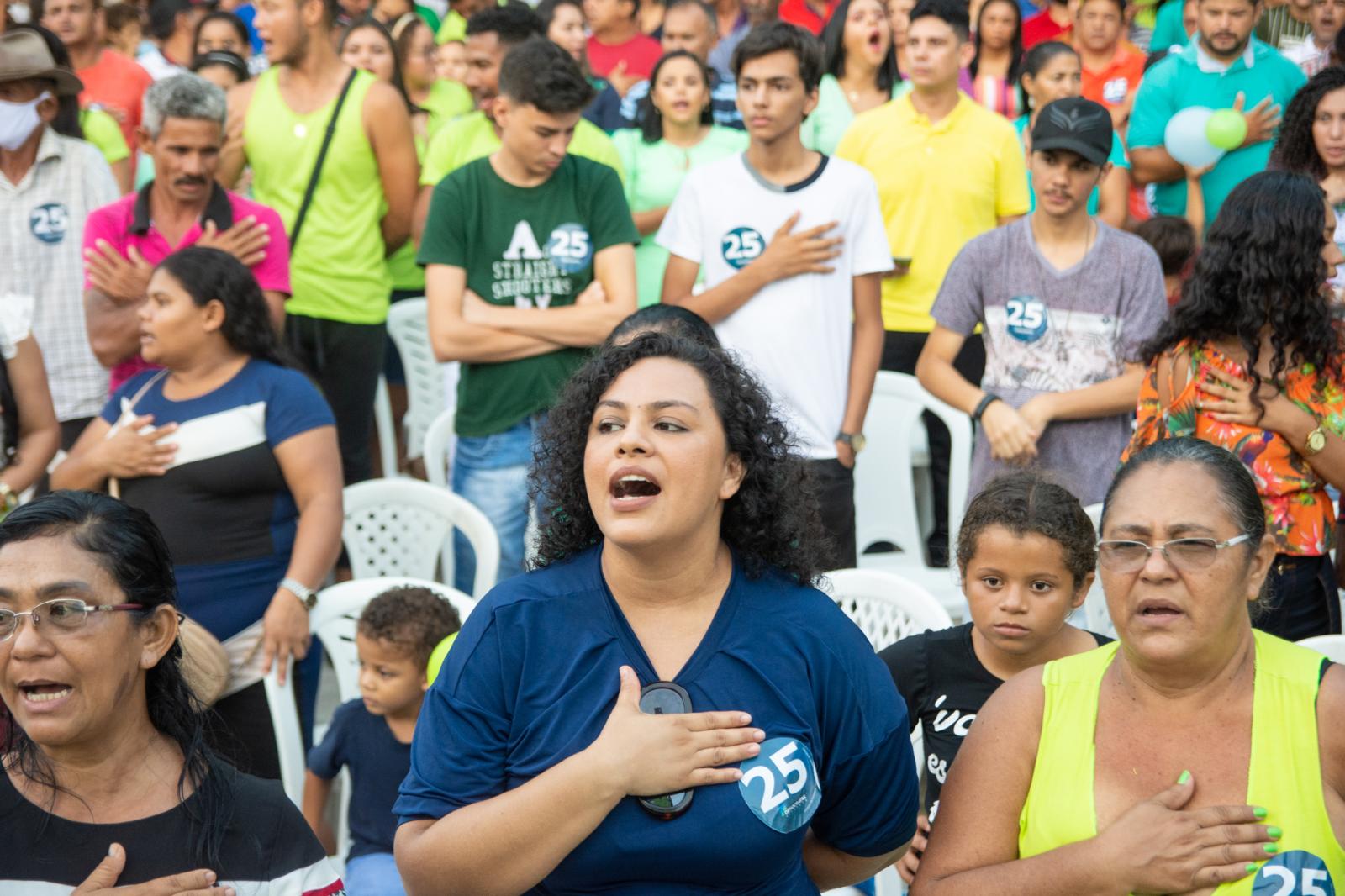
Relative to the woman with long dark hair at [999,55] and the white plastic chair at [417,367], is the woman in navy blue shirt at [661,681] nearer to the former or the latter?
the white plastic chair at [417,367]

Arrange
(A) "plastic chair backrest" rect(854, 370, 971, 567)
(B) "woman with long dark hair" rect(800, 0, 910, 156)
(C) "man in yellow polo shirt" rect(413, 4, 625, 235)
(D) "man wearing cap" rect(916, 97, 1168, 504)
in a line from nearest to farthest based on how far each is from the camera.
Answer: (D) "man wearing cap" rect(916, 97, 1168, 504) → (A) "plastic chair backrest" rect(854, 370, 971, 567) → (C) "man in yellow polo shirt" rect(413, 4, 625, 235) → (B) "woman with long dark hair" rect(800, 0, 910, 156)

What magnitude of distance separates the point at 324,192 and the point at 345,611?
2331 millimetres

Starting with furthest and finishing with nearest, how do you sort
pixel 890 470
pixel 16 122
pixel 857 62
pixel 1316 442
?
pixel 857 62
pixel 890 470
pixel 16 122
pixel 1316 442

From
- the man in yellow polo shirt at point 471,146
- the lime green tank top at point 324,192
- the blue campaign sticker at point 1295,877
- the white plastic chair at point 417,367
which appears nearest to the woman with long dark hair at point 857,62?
the man in yellow polo shirt at point 471,146

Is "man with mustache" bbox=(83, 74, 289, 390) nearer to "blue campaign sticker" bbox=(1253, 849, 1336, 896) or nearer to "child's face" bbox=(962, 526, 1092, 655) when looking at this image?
"child's face" bbox=(962, 526, 1092, 655)

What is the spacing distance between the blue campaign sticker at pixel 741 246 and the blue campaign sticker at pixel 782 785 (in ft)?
9.33

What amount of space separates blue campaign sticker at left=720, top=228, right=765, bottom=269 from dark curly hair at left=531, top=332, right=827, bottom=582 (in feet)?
7.80

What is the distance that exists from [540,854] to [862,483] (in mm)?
3836

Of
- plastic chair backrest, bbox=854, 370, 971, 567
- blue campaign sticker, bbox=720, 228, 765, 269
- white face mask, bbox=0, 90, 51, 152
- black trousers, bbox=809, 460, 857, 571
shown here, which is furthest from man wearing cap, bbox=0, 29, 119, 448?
plastic chair backrest, bbox=854, 370, 971, 567

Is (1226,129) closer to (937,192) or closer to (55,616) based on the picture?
(937,192)

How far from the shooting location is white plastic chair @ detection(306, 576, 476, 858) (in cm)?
425

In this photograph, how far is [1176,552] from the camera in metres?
2.49

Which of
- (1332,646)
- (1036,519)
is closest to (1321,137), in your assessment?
(1332,646)

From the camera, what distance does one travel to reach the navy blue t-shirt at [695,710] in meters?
2.21
